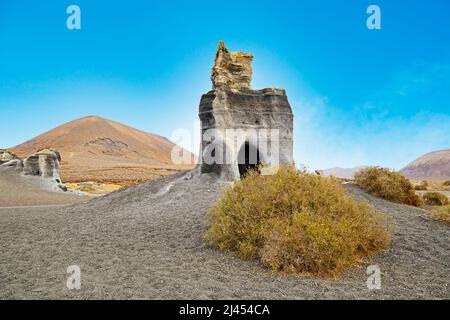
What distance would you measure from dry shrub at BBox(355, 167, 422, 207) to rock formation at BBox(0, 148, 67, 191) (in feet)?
94.2

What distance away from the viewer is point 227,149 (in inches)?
706

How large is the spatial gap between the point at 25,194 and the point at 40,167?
5996 mm

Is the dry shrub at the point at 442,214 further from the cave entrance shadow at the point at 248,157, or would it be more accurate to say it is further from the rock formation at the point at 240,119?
the cave entrance shadow at the point at 248,157

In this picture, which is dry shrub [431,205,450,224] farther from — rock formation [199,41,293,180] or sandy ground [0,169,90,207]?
sandy ground [0,169,90,207]

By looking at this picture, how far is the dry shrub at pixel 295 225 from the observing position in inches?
281

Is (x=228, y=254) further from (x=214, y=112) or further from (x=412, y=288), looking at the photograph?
(x=214, y=112)

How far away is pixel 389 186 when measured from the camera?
18.4 m

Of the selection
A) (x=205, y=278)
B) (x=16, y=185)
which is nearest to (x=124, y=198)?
(x=205, y=278)

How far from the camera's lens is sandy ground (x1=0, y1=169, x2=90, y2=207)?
2612 centimetres

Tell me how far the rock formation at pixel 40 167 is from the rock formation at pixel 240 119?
23.5 meters
